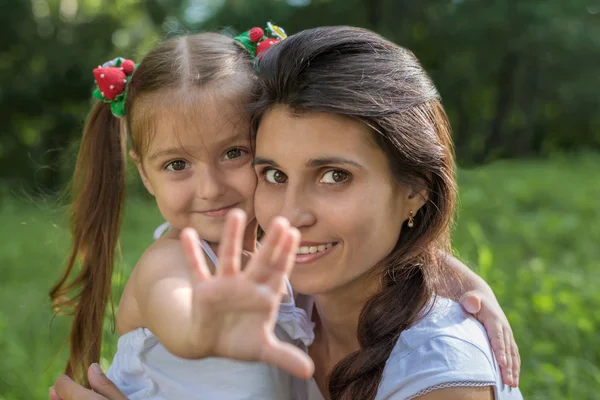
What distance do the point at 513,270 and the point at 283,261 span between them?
3.95 meters

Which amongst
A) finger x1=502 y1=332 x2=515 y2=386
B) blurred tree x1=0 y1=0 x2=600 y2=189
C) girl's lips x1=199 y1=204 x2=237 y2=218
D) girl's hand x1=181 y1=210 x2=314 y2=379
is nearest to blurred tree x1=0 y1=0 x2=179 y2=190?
blurred tree x1=0 y1=0 x2=600 y2=189

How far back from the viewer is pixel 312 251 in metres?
2.14

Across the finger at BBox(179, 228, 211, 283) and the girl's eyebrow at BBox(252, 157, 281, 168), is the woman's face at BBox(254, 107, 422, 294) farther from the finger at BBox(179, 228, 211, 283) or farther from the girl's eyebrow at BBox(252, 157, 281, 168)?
the finger at BBox(179, 228, 211, 283)

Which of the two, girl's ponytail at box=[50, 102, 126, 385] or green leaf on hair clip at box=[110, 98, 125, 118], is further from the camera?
girl's ponytail at box=[50, 102, 126, 385]

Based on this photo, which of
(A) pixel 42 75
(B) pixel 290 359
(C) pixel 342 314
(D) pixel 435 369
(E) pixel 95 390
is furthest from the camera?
(A) pixel 42 75

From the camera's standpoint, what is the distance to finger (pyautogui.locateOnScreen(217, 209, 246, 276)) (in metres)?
1.36

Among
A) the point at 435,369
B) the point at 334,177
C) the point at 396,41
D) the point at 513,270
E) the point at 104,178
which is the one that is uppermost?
the point at 334,177

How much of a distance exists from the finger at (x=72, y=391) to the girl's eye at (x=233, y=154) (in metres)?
0.84

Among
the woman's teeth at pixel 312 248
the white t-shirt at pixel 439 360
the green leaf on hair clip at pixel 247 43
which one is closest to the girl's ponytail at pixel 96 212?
the green leaf on hair clip at pixel 247 43

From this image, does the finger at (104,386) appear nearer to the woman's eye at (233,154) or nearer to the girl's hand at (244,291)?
the woman's eye at (233,154)

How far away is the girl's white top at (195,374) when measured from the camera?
2246 millimetres

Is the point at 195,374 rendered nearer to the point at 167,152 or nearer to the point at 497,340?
the point at 167,152

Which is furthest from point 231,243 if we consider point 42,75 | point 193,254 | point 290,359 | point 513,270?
point 42,75

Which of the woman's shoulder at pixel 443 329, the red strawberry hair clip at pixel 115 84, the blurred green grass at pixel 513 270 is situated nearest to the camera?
the woman's shoulder at pixel 443 329
